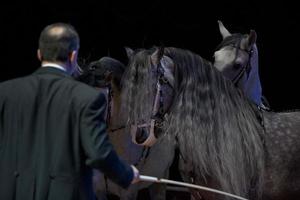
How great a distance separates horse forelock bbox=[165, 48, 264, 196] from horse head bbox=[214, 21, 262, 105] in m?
1.25

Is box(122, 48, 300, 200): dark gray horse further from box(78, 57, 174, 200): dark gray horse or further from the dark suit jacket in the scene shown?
the dark suit jacket

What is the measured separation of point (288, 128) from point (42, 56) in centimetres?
187

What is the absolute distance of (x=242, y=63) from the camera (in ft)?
16.2

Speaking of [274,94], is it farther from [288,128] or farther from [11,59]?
[288,128]

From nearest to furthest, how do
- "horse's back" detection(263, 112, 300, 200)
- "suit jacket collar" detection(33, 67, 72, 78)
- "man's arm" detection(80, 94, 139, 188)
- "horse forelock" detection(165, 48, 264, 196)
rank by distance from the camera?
"man's arm" detection(80, 94, 139, 188) < "suit jacket collar" detection(33, 67, 72, 78) < "horse forelock" detection(165, 48, 264, 196) < "horse's back" detection(263, 112, 300, 200)

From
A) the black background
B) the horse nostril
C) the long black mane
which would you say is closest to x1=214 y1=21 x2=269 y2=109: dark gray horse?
the long black mane

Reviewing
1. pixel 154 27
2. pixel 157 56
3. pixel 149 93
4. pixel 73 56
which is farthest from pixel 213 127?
pixel 154 27

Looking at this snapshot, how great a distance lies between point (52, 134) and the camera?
7.71 feet

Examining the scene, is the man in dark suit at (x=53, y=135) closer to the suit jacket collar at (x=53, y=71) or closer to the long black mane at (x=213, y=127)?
the suit jacket collar at (x=53, y=71)

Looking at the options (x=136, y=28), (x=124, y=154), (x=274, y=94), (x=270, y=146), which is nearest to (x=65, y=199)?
(x=270, y=146)

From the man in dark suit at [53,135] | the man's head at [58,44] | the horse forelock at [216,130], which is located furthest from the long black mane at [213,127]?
the man's head at [58,44]

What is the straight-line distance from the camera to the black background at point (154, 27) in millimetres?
6664

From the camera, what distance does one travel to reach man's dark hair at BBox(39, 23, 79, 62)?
2.36m

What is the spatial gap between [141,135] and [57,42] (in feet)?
4.89
